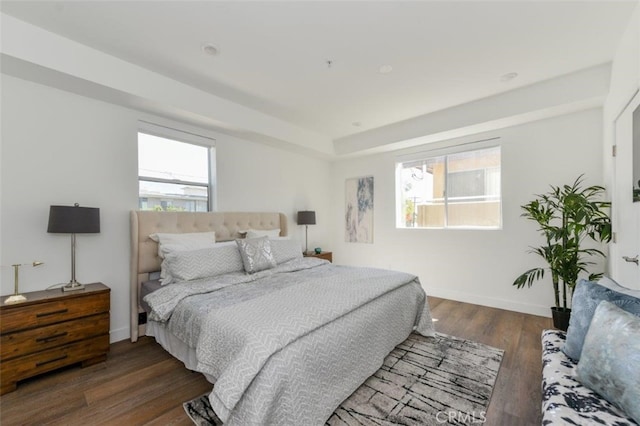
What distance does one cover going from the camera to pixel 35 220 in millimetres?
2398

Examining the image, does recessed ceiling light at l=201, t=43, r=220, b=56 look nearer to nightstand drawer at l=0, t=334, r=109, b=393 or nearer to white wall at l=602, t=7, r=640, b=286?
nightstand drawer at l=0, t=334, r=109, b=393

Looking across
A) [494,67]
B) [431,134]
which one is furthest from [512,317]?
[494,67]

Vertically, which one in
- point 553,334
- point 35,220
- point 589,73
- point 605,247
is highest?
point 589,73

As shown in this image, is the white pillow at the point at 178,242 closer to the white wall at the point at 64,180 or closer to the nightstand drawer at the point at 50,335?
the white wall at the point at 64,180

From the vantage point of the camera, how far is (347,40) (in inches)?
88.8

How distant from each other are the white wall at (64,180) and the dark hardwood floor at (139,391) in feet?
2.00

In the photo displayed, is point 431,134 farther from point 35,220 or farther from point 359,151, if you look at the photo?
point 35,220

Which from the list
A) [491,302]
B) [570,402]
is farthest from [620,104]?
[491,302]

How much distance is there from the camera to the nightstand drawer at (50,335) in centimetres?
198

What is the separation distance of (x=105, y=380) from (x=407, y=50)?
146 inches

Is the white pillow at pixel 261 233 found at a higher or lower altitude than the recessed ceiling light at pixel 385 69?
lower

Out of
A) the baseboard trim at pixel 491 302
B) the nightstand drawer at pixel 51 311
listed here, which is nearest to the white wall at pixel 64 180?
the nightstand drawer at pixel 51 311

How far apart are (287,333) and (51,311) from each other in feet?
6.64

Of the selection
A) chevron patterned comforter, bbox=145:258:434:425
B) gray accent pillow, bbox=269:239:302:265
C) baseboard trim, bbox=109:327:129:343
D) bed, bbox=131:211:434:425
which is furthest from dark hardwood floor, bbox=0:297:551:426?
gray accent pillow, bbox=269:239:302:265
